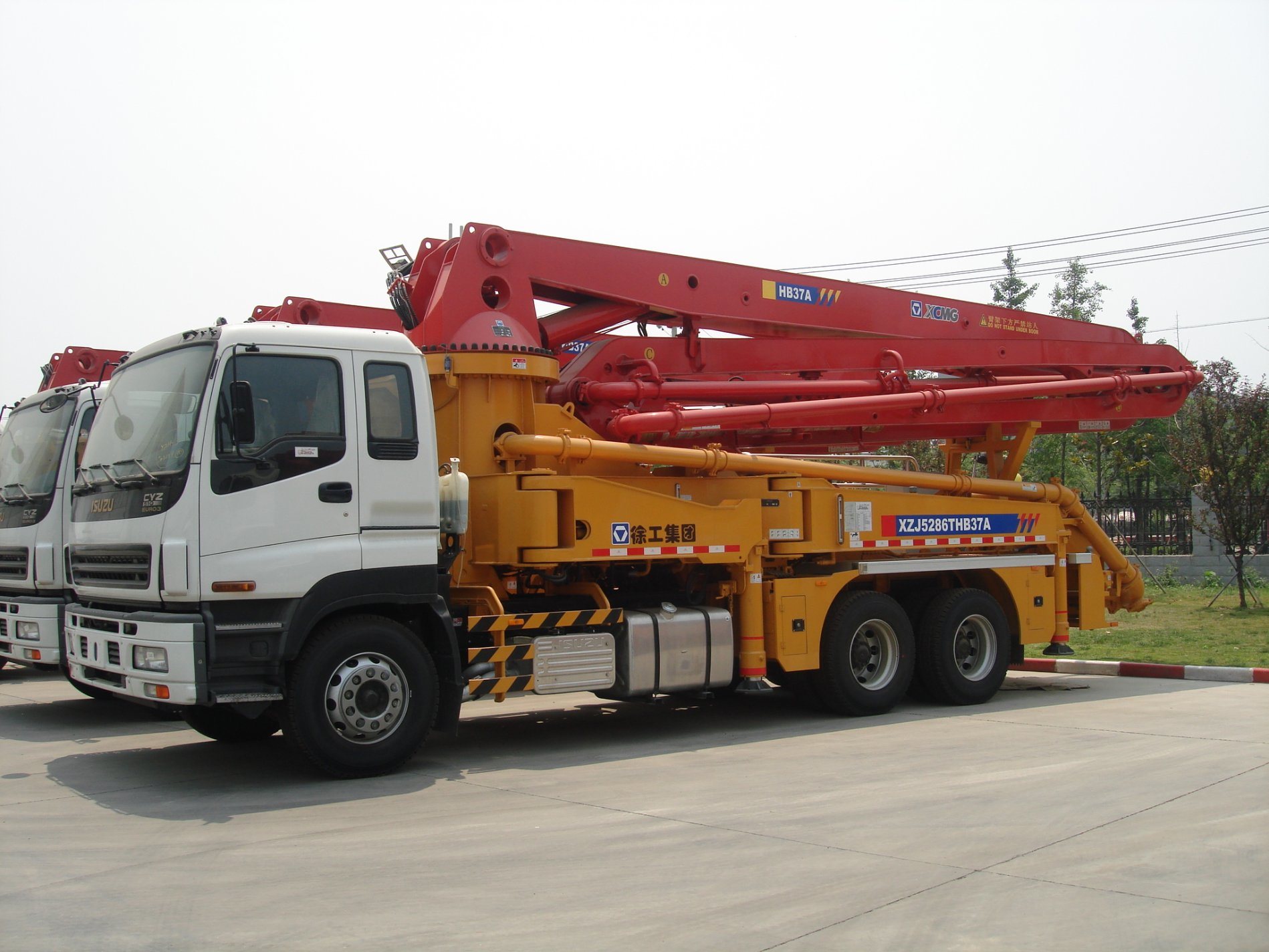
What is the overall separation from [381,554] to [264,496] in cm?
86

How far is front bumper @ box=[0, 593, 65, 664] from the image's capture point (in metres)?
10.4

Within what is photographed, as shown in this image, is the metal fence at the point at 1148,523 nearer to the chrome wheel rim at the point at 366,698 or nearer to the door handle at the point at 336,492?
the chrome wheel rim at the point at 366,698

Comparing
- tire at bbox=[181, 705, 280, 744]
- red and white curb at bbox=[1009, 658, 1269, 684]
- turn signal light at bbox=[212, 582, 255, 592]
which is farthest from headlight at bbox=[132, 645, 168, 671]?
red and white curb at bbox=[1009, 658, 1269, 684]

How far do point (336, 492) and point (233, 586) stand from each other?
0.87m

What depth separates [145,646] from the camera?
7.45m

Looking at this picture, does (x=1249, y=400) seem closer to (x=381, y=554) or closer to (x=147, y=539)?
(x=381, y=554)

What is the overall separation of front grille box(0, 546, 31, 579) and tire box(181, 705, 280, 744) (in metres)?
2.86

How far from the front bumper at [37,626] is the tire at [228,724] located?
1.71 m

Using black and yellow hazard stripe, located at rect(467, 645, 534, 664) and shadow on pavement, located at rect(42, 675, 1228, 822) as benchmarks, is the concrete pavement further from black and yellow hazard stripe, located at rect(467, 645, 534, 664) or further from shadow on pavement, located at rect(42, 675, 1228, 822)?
black and yellow hazard stripe, located at rect(467, 645, 534, 664)

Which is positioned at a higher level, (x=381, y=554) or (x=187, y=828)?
(x=381, y=554)

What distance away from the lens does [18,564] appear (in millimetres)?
11125

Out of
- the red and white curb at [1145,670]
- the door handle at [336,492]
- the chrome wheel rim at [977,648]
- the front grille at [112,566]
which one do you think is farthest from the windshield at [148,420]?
the red and white curb at [1145,670]

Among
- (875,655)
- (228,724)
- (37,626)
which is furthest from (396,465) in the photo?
(875,655)

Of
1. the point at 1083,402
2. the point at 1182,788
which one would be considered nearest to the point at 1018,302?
the point at 1083,402
